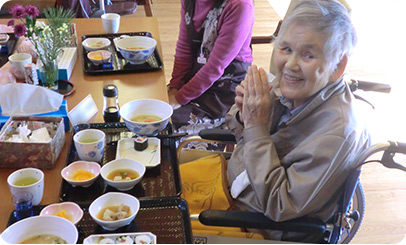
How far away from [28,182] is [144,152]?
1.28 feet

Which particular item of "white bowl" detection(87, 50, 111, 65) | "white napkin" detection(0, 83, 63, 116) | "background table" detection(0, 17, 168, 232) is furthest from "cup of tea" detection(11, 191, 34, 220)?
"white bowl" detection(87, 50, 111, 65)

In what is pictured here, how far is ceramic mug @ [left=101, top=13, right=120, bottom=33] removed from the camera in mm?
2281

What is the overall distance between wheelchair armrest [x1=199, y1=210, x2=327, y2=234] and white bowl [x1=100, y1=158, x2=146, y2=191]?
0.22 m

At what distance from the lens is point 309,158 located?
1.29 metres

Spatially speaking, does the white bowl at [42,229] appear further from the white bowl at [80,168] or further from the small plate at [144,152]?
the small plate at [144,152]

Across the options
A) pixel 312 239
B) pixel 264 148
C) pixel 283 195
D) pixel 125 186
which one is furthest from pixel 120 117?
pixel 312 239

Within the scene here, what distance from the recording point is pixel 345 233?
4.80ft

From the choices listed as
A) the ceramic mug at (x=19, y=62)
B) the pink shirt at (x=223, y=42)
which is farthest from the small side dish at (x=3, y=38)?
the pink shirt at (x=223, y=42)

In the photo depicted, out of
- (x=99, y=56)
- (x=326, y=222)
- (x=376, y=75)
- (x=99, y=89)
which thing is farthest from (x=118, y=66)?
(x=376, y=75)

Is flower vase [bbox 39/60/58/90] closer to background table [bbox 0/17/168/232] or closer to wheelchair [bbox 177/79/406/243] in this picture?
background table [bbox 0/17/168/232]

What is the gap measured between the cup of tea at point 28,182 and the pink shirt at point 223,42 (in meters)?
1.03

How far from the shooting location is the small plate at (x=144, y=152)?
145cm

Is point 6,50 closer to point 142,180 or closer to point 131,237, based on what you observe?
point 142,180

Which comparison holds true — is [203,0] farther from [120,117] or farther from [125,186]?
[125,186]
